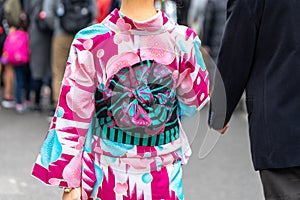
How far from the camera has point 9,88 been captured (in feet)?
32.2

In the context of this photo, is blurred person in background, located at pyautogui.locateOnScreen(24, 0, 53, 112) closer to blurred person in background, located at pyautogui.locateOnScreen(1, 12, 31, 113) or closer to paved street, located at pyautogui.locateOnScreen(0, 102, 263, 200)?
blurred person in background, located at pyautogui.locateOnScreen(1, 12, 31, 113)

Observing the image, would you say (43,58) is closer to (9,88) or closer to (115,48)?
(9,88)

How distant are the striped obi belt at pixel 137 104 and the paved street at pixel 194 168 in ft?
3.49

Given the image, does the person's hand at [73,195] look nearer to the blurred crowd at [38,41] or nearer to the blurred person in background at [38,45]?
the blurred crowd at [38,41]

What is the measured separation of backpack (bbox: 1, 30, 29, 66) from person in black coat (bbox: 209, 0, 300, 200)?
20.7 ft

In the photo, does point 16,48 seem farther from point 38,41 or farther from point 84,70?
point 84,70

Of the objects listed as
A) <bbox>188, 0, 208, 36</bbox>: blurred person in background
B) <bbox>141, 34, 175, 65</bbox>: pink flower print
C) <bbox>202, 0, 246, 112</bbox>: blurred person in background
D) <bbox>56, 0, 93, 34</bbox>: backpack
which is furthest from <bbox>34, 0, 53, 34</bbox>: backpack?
<bbox>141, 34, 175, 65</bbox>: pink flower print

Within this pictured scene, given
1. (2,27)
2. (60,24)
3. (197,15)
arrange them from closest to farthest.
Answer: (60,24) < (2,27) < (197,15)

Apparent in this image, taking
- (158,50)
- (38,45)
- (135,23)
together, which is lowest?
(38,45)

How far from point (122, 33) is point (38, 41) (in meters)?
6.24

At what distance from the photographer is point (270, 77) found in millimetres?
3051

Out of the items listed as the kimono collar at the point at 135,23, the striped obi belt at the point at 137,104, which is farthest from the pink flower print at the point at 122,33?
the striped obi belt at the point at 137,104

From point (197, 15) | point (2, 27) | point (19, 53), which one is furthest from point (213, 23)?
point (2, 27)

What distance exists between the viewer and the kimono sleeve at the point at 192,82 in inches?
118
